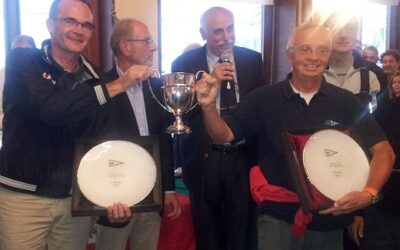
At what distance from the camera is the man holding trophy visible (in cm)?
163

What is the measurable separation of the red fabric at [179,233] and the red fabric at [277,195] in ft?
2.72

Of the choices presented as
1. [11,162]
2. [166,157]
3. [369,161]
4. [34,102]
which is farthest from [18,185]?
[369,161]

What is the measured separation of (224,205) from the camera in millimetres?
2275

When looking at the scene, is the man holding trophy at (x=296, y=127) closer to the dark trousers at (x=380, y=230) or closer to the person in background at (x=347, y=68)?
the dark trousers at (x=380, y=230)

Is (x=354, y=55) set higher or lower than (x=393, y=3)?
lower

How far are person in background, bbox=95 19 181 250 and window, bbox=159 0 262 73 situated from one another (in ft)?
5.98

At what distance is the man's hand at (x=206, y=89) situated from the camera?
4.81ft

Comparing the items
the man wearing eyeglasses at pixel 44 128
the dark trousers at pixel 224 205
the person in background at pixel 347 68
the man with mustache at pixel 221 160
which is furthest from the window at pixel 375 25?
the man wearing eyeglasses at pixel 44 128

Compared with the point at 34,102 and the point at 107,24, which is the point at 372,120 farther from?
the point at 107,24

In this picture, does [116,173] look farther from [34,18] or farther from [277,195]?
[34,18]

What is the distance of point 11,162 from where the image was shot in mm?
1568

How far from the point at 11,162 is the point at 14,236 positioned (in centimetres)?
25

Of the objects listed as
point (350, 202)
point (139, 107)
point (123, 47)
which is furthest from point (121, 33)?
point (350, 202)

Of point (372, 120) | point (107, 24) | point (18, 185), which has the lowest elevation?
point (18, 185)
